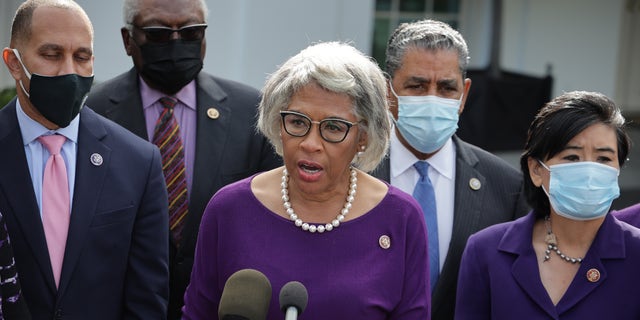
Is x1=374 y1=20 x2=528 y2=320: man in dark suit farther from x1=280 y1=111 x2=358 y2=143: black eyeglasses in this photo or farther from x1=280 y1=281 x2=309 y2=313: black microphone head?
x1=280 y1=281 x2=309 y2=313: black microphone head

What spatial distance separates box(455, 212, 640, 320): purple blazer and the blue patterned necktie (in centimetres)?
43

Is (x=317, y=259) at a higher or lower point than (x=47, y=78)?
lower

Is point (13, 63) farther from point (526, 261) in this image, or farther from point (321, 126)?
point (526, 261)

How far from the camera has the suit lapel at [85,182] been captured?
3.95 meters

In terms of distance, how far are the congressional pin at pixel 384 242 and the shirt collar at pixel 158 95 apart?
5.60 ft

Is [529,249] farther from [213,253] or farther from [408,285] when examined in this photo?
[213,253]

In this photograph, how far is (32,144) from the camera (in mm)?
4055

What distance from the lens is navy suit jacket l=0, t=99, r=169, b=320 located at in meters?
3.92

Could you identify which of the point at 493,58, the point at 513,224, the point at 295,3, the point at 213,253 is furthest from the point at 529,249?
the point at 493,58

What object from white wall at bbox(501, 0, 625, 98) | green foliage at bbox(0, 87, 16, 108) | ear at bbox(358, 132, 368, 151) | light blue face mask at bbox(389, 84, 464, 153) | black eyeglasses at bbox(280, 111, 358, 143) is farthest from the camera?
white wall at bbox(501, 0, 625, 98)

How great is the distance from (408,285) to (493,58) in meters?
9.58

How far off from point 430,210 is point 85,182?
1.56 metres

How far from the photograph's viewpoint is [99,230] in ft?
13.1

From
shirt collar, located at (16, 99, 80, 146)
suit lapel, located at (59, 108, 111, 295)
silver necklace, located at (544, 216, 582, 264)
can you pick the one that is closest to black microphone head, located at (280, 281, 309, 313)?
suit lapel, located at (59, 108, 111, 295)
